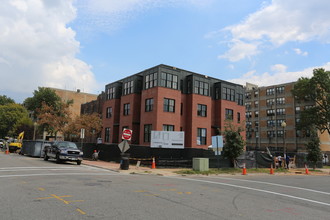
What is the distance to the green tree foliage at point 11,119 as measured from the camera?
240 feet

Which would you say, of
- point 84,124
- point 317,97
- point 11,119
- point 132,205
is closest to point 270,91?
point 317,97

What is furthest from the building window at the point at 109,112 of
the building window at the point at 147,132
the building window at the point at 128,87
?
the building window at the point at 147,132

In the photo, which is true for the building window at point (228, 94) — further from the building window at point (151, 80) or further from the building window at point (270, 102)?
the building window at point (270, 102)

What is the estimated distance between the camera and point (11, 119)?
248 ft

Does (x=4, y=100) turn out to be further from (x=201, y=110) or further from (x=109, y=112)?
(x=201, y=110)

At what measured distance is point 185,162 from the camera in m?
23.8

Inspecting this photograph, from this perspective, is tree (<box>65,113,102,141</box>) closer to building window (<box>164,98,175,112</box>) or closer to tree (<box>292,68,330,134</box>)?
building window (<box>164,98,175,112</box>)

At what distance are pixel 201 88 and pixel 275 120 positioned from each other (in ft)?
128

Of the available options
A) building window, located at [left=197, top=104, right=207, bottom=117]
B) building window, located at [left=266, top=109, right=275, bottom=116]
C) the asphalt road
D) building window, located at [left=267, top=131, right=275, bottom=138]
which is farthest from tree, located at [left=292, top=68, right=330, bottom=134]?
the asphalt road

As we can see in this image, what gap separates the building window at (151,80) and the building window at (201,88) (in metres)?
6.14

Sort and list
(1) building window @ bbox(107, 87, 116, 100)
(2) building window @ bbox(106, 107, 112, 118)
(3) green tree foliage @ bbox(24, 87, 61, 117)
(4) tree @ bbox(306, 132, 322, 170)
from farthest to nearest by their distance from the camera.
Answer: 1. (3) green tree foliage @ bbox(24, 87, 61, 117)
2. (1) building window @ bbox(107, 87, 116, 100)
3. (2) building window @ bbox(106, 107, 112, 118)
4. (4) tree @ bbox(306, 132, 322, 170)

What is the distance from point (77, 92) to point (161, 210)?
8443 centimetres

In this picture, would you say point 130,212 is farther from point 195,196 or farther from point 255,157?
point 255,157

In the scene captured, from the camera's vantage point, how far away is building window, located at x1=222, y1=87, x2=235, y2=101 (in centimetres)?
3969
